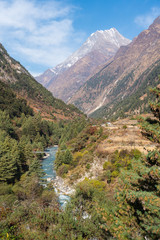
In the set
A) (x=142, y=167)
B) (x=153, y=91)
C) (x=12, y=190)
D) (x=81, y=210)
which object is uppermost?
(x=153, y=91)

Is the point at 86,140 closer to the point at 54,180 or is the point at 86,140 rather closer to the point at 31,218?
the point at 54,180

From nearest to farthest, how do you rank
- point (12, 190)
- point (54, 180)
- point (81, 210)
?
1. point (81, 210)
2. point (12, 190)
3. point (54, 180)

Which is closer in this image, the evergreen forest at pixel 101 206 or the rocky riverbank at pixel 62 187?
the evergreen forest at pixel 101 206

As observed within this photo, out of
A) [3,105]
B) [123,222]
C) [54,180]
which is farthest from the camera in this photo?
[3,105]

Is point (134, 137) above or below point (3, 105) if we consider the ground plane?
below

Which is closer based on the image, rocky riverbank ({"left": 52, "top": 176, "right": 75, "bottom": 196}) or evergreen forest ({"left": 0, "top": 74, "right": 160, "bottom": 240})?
evergreen forest ({"left": 0, "top": 74, "right": 160, "bottom": 240})

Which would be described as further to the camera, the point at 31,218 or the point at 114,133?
the point at 114,133

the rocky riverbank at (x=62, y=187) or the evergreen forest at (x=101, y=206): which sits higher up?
the evergreen forest at (x=101, y=206)

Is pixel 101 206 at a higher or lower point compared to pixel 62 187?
higher

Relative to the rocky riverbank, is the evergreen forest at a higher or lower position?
higher

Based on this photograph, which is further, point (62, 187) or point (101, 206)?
point (62, 187)

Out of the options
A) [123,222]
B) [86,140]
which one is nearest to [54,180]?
[86,140]
